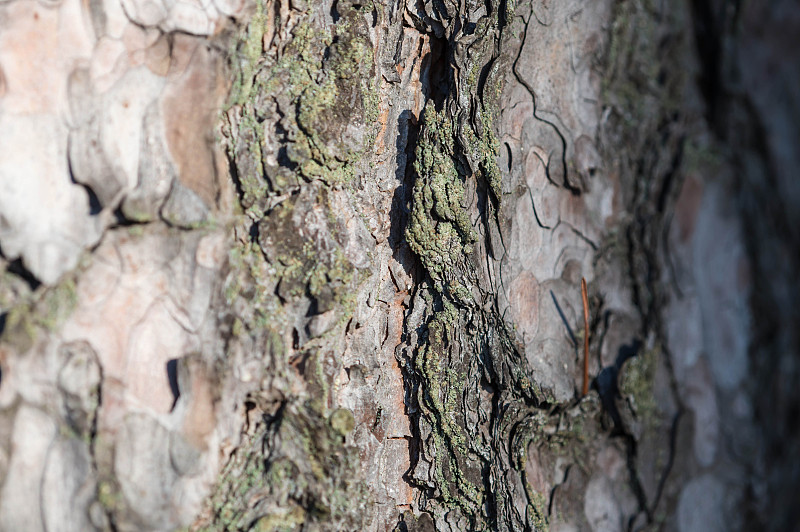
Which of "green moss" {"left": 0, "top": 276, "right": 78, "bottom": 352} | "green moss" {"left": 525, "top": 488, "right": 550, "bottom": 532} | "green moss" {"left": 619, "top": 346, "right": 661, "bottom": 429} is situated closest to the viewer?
"green moss" {"left": 0, "top": 276, "right": 78, "bottom": 352}

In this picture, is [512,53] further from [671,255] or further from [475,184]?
[671,255]

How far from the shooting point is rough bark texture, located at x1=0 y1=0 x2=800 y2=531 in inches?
26.1

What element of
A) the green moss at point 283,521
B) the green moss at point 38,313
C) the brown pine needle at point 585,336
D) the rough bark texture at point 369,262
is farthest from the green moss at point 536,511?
the green moss at point 38,313

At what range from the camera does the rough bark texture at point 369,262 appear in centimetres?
66

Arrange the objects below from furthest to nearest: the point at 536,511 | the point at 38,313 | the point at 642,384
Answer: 1. the point at 642,384
2. the point at 536,511
3. the point at 38,313

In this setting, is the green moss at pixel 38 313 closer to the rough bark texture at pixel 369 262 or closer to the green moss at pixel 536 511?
the rough bark texture at pixel 369 262

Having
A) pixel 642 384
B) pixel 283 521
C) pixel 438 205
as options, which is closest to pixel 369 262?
pixel 438 205

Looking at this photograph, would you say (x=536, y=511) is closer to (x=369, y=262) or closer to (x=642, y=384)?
(x=642, y=384)

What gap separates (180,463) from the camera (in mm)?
715

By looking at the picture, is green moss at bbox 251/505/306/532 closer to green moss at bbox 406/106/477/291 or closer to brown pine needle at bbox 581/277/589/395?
green moss at bbox 406/106/477/291

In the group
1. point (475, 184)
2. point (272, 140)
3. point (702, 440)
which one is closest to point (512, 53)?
point (475, 184)

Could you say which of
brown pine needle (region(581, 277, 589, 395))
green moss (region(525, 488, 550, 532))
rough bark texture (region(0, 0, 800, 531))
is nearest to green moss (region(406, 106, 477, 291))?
rough bark texture (region(0, 0, 800, 531))

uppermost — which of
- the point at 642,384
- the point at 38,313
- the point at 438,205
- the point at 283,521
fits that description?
the point at 438,205

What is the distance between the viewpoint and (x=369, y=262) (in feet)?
2.77
